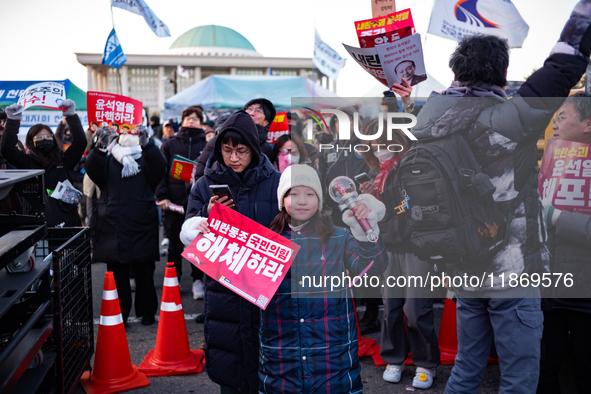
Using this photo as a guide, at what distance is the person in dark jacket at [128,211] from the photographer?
464 cm

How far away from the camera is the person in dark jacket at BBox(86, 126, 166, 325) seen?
4.64 meters

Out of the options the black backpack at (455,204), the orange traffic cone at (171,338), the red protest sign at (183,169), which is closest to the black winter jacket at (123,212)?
the red protest sign at (183,169)

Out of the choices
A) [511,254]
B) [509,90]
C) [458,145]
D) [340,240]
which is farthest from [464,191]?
[509,90]

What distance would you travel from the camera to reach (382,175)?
2.51 metres

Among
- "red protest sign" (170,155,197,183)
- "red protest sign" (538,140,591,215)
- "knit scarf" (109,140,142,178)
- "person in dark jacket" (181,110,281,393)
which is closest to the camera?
"person in dark jacket" (181,110,281,393)

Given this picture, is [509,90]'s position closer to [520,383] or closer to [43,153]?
[520,383]

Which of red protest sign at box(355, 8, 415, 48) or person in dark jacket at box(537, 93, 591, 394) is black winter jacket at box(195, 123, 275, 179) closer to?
red protest sign at box(355, 8, 415, 48)

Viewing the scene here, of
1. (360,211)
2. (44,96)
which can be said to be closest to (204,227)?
(360,211)

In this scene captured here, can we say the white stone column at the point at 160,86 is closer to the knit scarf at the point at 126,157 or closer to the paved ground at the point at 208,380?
the knit scarf at the point at 126,157

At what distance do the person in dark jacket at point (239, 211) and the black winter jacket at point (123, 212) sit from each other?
2194 millimetres

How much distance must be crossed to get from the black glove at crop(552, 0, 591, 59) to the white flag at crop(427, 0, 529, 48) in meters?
1.61

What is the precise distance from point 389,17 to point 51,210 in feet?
12.3

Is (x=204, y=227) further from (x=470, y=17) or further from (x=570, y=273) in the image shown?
(x=470, y=17)

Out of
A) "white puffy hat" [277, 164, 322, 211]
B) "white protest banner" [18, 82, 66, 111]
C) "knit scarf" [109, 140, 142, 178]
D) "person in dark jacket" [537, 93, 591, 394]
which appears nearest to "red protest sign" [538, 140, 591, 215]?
"person in dark jacket" [537, 93, 591, 394]
